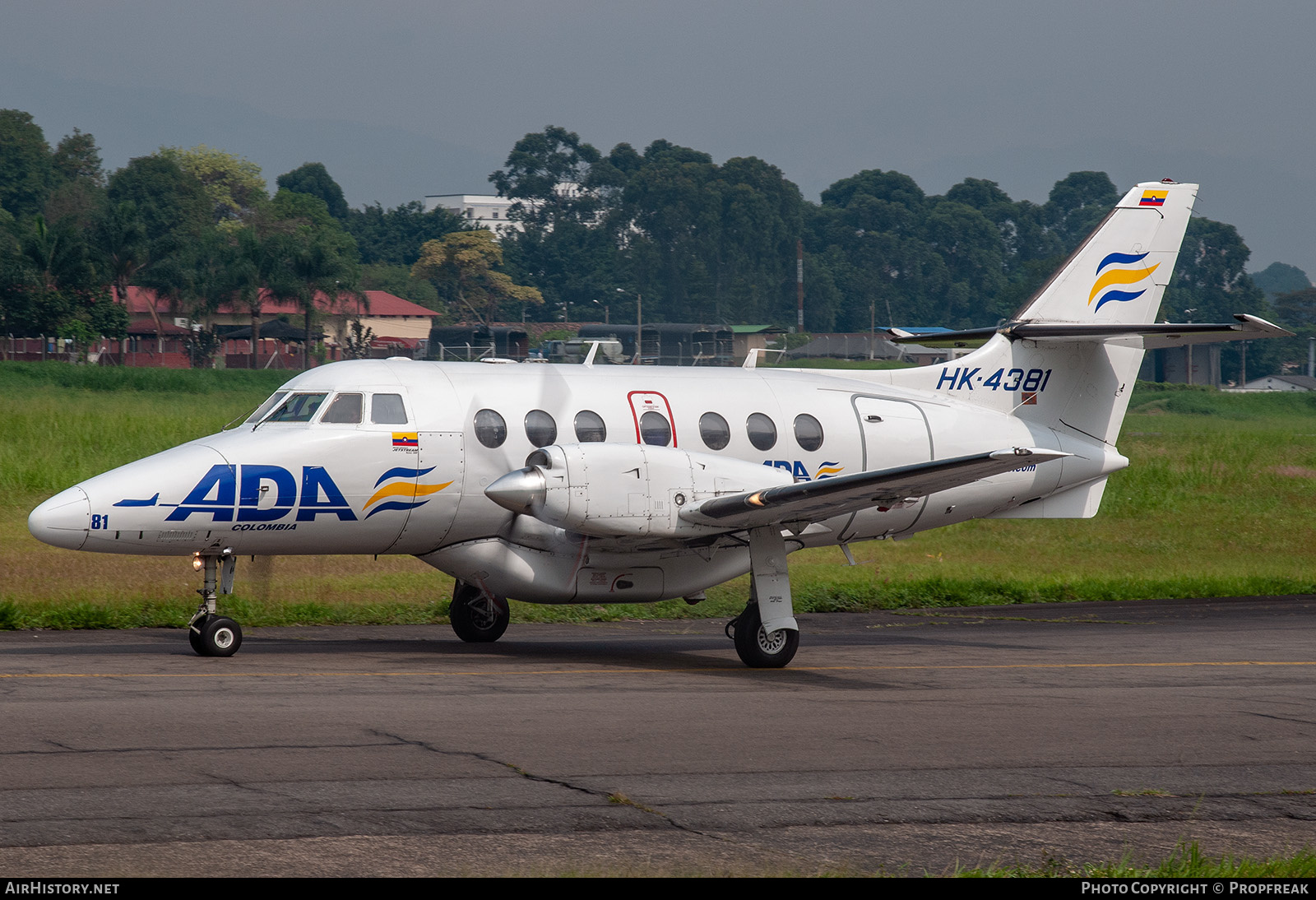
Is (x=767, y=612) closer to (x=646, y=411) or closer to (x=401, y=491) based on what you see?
(x=646, y=411)

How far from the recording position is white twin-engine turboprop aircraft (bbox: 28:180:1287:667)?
13.1 m

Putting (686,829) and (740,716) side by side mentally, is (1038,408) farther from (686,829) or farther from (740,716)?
(686,829)

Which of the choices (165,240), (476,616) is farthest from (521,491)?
(165,240)

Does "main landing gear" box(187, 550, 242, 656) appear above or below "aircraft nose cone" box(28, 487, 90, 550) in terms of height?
below

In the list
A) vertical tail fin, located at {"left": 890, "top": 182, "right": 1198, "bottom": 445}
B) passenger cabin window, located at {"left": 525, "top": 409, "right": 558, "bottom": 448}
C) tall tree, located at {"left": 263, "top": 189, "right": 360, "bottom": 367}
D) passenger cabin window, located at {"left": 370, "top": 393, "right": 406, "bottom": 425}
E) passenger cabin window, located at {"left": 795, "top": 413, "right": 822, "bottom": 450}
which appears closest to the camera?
passenger cabin window, located at {"left": 370, "top": 393, "right": 406, "bottom": 425}

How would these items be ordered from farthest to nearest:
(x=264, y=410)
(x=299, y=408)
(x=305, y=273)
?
(x=305, y=273) < (x=264, y=410) < (x=299, y=408)

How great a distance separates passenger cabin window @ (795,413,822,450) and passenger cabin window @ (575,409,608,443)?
238 centimetres

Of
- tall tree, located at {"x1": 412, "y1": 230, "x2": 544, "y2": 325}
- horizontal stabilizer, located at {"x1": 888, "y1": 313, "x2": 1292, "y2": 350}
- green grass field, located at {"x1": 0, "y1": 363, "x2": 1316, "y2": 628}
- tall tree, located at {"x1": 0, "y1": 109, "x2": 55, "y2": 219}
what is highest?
tall tree, located at {"x1": 0, "y1": 109, "x2": 55, "y2": 219}

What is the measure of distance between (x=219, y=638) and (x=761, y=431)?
243 inches

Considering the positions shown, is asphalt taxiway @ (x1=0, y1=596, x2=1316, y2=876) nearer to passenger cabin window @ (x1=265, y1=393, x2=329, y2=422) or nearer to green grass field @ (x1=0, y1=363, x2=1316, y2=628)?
passenger cabin window @ (x1=265, y1=393, x2=329, y2=422)

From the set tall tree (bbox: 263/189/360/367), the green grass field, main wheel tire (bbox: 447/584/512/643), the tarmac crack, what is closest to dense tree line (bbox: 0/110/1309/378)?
tall tree (bbox: 263/189/360/367)

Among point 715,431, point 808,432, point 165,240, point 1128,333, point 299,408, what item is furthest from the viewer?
point 165,240

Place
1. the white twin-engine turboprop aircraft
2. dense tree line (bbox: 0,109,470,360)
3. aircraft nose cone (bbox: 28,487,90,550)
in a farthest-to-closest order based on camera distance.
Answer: dense tree line (bbox: 0,109,470,360) → the white twin-engine turboprop aircraft → aircraft nose cone (bbox: 28,487,90,550)

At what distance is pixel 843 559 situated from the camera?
2675 centimetres
